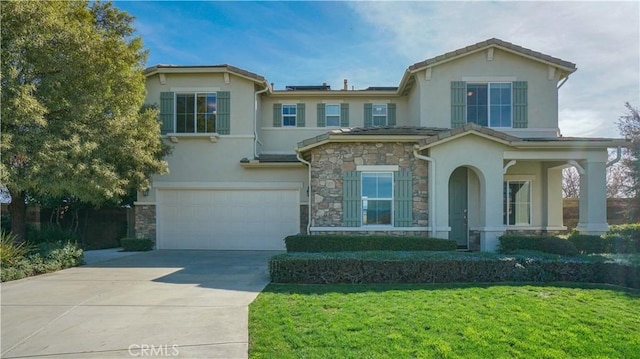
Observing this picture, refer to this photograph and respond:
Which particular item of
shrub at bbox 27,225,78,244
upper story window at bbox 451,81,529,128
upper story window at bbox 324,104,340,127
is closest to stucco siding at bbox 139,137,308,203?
upper story window at bbox 324,104,340,127

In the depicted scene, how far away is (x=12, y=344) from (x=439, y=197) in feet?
32.9

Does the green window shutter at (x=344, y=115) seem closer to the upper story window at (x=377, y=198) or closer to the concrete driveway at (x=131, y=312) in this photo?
the upper story window at (x=377, y=198)

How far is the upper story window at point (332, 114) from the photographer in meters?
16.5

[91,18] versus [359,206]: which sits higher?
[91,18]

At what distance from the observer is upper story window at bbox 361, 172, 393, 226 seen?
A: 11812mm

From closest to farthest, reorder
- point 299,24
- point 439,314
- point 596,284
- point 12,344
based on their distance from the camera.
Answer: point 12,344 < point 439,314 < point 596,284 < point 299,24

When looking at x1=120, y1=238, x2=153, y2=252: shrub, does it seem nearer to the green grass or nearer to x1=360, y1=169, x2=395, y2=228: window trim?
x1=360, y1=169, x2=395, y2=228: window trim

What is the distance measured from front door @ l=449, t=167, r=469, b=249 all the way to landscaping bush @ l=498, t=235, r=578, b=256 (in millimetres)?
2048

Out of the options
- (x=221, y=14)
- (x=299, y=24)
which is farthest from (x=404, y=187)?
(x=221, y=14)

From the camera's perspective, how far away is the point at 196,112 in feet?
49.6

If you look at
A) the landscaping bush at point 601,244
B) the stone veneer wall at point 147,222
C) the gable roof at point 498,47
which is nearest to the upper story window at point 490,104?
the gable roof at point 498,47

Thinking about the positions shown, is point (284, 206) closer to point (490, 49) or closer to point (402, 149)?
point (402, 149)

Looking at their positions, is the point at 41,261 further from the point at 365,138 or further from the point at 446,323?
the point at 446,323

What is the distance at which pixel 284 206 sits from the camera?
49.1 feet
